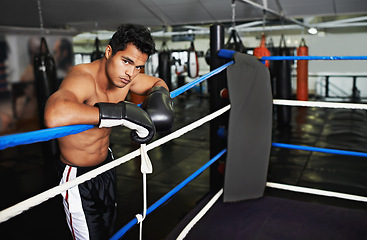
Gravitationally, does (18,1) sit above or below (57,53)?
above

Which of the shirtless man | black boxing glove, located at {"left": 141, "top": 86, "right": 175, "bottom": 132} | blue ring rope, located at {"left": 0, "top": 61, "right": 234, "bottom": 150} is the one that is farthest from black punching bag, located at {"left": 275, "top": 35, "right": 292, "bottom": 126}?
blue ring rope, located at {"left": 0, "top": 61, "right": 234, "bottom": 150}

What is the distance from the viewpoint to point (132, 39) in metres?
0.94

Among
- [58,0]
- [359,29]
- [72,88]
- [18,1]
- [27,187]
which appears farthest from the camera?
[359,29]

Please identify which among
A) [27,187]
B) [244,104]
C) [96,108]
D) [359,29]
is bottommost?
[27,187]

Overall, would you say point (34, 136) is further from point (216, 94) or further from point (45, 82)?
point (45, 82)

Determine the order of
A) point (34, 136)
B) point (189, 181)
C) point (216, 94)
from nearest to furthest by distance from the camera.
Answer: point (34, 136) < point (189, 181) < point (216, 94)

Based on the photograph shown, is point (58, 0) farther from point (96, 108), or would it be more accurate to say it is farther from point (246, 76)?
point (96, 108)

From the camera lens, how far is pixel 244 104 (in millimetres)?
1524

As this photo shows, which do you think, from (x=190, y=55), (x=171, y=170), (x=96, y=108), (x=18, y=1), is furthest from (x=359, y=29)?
(x=96, y=108)

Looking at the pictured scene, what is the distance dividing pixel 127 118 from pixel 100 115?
58 mm

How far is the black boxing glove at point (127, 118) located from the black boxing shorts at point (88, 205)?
42cm

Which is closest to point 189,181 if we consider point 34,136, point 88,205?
point 88,205

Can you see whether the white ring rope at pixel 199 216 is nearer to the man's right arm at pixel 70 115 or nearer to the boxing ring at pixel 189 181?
the boxing ring at pixel 189 181

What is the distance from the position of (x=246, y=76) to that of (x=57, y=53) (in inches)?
166
